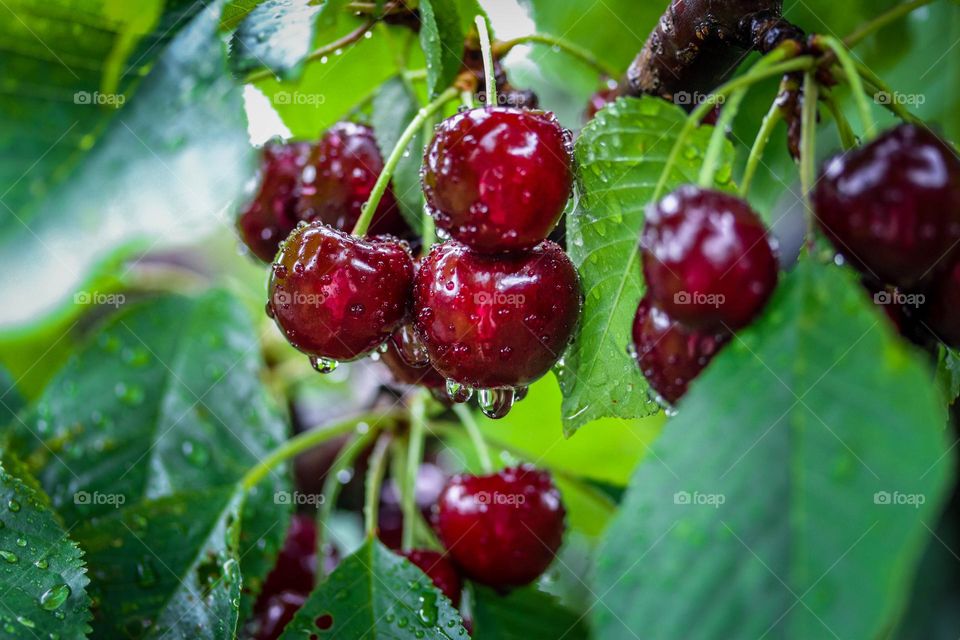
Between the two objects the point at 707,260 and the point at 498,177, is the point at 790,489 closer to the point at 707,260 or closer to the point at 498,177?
the point at 707,260

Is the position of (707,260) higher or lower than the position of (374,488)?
higher

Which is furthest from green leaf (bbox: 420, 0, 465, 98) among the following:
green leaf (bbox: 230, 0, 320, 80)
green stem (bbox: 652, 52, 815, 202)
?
green stem (bbox: 652, 52, 815, 202)

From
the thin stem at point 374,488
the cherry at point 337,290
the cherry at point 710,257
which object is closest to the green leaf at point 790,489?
the cherry at point 710,257

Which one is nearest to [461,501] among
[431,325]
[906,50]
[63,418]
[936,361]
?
[431,325]

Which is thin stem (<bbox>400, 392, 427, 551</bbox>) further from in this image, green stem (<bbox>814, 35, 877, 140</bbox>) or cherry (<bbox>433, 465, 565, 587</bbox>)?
green stem (<bbox>814, 35, 877, 140</bbox>)

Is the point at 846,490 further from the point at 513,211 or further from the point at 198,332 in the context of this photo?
the point at 198,332

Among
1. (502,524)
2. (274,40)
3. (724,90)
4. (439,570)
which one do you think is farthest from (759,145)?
(439,570)
